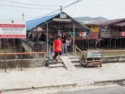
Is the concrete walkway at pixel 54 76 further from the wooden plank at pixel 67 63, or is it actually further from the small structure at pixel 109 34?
the small structure at pixel 109 34

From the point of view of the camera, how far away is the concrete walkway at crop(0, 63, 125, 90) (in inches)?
539

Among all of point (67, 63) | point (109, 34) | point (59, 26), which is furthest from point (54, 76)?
point (109, 34)

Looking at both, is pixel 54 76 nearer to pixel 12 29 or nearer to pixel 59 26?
pixel 12 29

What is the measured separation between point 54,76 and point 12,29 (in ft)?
11.8

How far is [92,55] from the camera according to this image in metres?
17.7

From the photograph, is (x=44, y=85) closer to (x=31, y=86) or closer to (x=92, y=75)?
(x=31, y=86)

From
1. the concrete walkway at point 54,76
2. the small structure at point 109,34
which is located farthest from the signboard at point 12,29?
the small structure at point 109,34

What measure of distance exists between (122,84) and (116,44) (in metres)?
21.3

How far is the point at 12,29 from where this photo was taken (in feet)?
53.9

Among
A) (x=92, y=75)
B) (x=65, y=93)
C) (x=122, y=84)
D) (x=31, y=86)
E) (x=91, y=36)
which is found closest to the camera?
(x=65, y=93)

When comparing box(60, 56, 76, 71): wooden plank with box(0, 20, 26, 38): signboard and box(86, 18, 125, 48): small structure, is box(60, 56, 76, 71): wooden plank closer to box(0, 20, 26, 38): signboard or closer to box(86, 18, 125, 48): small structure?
box(0, 20, 26, 38): signboard

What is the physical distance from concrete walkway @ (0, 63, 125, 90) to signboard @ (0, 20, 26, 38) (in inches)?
77.2

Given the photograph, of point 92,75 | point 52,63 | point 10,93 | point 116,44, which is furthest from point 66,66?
point 116,44

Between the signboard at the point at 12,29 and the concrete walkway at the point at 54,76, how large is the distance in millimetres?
1960
